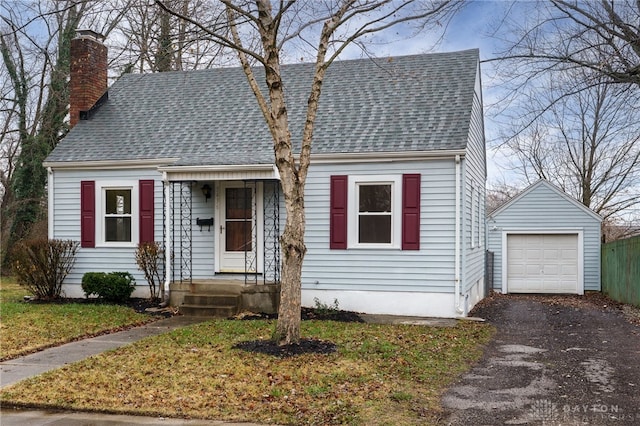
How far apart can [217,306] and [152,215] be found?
3016 millimetres

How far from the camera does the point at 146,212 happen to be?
13.0m

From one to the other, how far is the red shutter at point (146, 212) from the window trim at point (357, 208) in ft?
15.1

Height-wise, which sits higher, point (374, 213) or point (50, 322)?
point (374, 213)

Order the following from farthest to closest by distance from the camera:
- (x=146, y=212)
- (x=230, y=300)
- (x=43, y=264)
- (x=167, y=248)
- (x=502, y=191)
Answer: (x=502, y=191) < (x=146, y=212) < (x=43, y=264) < (x=167, y=248) < (x=230, y=300)

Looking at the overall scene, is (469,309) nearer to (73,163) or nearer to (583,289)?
(583,289)

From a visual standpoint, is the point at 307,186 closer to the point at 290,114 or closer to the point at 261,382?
the point at 290,114

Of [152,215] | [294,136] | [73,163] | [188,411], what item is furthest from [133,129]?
[188,411]

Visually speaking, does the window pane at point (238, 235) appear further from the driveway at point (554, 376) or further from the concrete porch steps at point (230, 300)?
the driveway at point (554, 376)

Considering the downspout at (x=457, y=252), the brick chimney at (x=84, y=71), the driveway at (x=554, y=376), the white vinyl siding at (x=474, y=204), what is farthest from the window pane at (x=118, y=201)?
the driveway at (x=554, y=376)

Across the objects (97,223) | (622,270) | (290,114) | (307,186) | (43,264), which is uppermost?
(290,114)

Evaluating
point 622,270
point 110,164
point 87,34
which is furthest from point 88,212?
point 622,270

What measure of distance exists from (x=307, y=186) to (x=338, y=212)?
35.7 inches

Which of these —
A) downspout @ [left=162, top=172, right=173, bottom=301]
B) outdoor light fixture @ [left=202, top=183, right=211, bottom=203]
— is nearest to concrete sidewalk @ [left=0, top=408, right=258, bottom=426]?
downspout @ [left=162, top=172, right=173, bottom=301]

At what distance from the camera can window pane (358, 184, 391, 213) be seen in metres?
11.7
